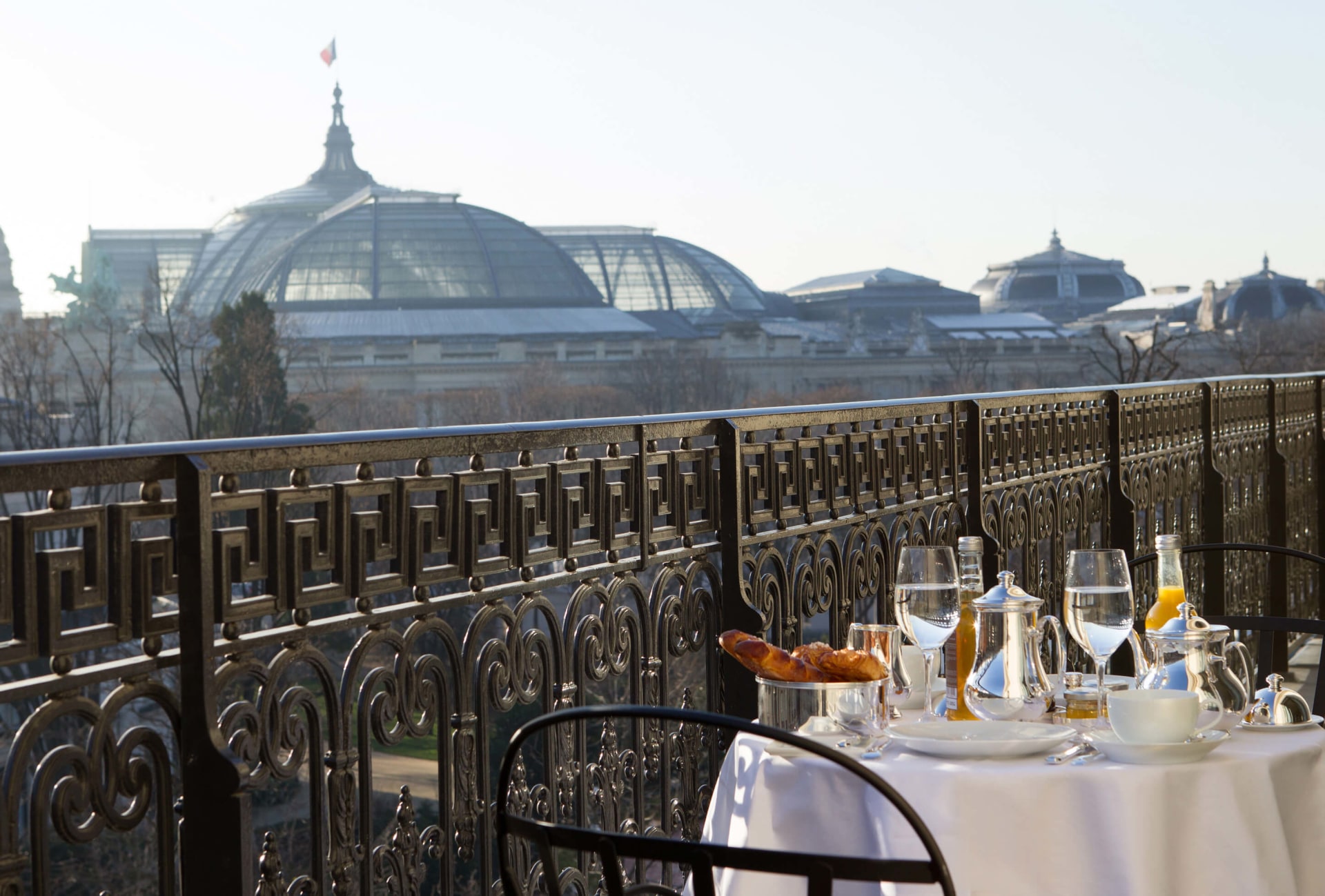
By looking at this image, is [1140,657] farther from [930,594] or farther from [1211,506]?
[1211,506]

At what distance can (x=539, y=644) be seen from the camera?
3.62 meters

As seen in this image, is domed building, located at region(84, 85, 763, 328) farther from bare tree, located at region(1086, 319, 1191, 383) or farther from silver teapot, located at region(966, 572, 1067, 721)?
silver teapot, located at region(966, 572, 1067, 721)

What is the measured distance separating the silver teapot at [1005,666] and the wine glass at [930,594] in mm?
56

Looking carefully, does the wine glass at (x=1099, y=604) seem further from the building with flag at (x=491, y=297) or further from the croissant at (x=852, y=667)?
the building with flag at (x=491, y=297)

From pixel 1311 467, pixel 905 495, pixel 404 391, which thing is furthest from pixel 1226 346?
pixel 905 495

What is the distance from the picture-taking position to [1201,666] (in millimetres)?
2799

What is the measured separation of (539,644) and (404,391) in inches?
2240

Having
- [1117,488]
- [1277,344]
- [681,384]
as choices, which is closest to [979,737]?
[1117,488]

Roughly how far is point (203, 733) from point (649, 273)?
84151 mm

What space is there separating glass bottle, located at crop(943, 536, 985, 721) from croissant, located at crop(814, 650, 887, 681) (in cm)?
26

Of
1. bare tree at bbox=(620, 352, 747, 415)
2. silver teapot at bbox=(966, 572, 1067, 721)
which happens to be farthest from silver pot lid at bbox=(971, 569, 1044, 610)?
bare tree at bbox=(620, 352, 747, 415)

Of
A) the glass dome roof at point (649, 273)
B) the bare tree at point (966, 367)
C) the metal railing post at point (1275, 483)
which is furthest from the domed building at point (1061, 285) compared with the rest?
the metal railing post at point (1275, 483)

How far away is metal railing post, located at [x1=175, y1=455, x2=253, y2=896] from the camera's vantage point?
2533 mm

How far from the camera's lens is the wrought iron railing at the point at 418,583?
2.41m
